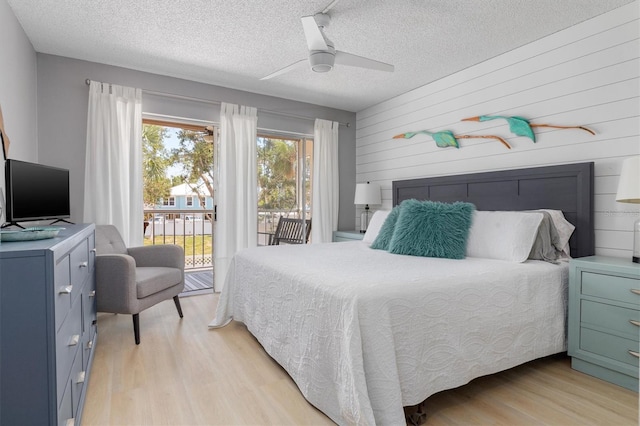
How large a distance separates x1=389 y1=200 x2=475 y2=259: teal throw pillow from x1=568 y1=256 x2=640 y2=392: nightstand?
71 centimetres

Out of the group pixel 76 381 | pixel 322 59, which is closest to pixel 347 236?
pixel 322 59

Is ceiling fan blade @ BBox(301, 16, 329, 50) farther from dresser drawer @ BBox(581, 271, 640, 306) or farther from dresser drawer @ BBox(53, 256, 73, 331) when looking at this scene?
dresser drawer @ BBox(581, 271, 640, 306)

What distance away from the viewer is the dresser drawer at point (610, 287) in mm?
1964

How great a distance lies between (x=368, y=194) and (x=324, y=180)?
2.22 ft

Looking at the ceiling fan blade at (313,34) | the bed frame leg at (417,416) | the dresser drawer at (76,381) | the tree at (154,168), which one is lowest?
the bed frame leg at (417,416)

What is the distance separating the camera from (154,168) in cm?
534

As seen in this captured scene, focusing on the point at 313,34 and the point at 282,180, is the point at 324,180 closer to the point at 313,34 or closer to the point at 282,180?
the point at 282,180

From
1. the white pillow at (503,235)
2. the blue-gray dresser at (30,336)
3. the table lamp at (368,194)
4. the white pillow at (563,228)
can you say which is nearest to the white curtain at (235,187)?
the table lamp at (368,194)

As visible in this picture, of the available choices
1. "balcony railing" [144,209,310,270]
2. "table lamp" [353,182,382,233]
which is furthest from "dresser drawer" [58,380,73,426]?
"balcony railing" [144,209,310,270]

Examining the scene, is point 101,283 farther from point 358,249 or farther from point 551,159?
point 551,159

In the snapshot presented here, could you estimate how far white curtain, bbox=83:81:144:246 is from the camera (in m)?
3.36

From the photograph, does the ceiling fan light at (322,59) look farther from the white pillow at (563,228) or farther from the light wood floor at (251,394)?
the light wood floor at (251,394)

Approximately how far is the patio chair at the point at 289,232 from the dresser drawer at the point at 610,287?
3176 mm

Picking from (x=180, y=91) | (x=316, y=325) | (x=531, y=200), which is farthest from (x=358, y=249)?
(x=180, y=91)
